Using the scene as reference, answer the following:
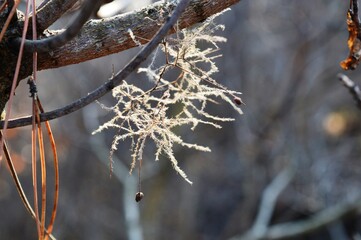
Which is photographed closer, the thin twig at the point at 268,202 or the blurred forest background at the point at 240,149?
the thin twig at the point at 268,202

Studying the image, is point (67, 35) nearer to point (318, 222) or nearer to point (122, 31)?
point (122, 31)

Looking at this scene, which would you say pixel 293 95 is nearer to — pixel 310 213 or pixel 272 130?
pixel 272 130

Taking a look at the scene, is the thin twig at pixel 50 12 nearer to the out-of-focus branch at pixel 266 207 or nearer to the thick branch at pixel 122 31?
the thick branch at pixel 122 31

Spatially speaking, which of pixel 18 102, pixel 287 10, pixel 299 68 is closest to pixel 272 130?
pixel 299 68

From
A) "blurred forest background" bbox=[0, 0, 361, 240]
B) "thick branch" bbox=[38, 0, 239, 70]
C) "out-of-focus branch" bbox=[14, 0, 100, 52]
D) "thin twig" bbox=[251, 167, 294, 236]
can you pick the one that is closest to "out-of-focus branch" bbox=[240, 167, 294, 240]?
"thin twig" bbox=[251, 167, 294, 236]

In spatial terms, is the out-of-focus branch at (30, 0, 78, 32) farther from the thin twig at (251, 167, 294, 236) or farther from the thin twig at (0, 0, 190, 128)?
the thin twig at (251, 167, 294, 236)

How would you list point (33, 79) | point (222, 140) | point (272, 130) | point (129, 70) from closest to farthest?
1. point (129, 70)
2. point (33, 79)
3. point (272, 130)
4. point (222, 140)

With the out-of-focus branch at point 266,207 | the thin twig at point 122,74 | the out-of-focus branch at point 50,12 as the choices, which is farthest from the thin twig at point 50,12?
the out-of-focus branch at point 266,207
